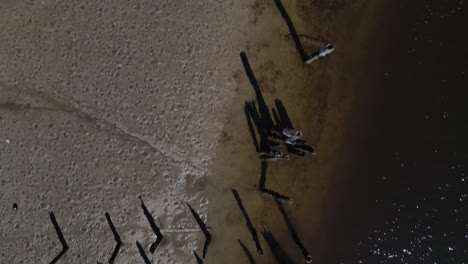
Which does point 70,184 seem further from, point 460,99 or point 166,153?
point 460,99

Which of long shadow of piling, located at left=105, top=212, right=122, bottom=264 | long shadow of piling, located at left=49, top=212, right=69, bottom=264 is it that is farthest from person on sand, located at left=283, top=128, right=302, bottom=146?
long shadow of piling, located at left=49, top=212, right=69, bottom=264

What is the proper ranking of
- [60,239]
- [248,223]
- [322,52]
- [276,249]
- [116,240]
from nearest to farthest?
[60,239] → [116,240] → [322,52] → [248,223] → [276,249]

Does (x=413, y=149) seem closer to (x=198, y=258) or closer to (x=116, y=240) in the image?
(x=198, y=258)

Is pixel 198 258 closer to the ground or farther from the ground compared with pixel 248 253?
farther from the ground

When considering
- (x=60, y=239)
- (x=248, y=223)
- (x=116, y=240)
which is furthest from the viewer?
(x=248, y=223)

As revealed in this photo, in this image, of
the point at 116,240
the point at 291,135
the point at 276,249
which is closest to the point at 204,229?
the point at 276,249

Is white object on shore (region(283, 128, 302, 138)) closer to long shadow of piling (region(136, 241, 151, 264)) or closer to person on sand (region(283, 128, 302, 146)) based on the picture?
person on sand (region(283, 128, 302, 146))

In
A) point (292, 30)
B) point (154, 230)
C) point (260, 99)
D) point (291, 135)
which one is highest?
point (292, 30)

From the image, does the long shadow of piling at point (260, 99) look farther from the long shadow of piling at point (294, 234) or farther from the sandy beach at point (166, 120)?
the long shadow of piling at point (294, 234)
